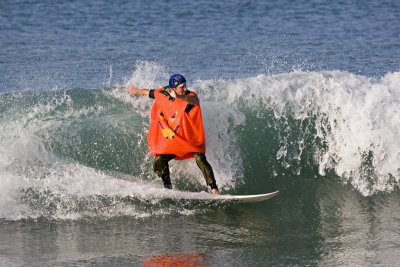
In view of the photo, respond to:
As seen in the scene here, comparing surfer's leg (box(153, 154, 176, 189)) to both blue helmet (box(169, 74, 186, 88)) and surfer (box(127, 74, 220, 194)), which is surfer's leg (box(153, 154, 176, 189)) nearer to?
surfer (box(127, 74, 220, 194))

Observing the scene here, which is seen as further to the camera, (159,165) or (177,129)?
(159,165)

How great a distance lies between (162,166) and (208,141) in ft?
3.65

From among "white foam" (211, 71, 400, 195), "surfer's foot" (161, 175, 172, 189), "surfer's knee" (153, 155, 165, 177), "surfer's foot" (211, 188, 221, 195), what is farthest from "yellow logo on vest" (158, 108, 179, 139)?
"white foam" (211, 71, 400, 195)

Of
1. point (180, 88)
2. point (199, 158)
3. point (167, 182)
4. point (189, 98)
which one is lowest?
point (167, 182)

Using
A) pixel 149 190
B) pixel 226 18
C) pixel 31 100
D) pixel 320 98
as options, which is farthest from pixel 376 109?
pixel 226 18

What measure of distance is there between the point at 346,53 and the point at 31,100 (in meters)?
7.90

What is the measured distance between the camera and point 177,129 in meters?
9.83

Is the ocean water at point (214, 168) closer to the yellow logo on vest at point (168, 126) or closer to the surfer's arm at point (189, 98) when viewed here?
the yellow logo on vest at point (168, 126)

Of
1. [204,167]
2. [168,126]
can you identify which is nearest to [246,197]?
[204,167]

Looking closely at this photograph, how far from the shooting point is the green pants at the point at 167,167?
391 inches

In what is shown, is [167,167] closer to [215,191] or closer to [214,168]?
Answer: [215,191]

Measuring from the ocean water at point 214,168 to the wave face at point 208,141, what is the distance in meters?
0.02

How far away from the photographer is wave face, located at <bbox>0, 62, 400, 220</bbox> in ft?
32.8

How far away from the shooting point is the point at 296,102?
1209 cm
